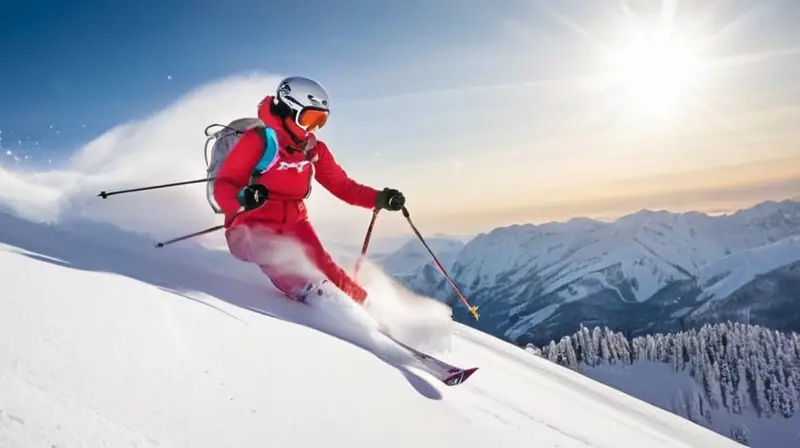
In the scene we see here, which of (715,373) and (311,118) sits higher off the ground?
(311,118)

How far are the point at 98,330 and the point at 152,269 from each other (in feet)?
7.34

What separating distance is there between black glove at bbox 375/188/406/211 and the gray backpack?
1.46 metres

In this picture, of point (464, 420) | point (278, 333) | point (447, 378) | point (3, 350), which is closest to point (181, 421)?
point (3, 350)

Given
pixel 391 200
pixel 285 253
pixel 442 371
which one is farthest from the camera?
pixel 391 200

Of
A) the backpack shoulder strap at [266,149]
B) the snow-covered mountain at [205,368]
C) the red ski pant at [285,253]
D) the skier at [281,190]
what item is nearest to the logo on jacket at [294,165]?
the skier at [281,190]

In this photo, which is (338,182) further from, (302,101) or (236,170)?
(236,170)

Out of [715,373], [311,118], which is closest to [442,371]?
[311,118]

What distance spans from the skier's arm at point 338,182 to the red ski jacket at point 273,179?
15 mm

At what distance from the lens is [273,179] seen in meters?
6.45

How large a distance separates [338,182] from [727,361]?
12005cm

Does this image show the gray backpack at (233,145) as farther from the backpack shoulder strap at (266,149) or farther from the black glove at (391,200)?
the black glove at (391,200)

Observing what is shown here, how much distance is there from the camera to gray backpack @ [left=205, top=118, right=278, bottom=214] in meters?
6.19

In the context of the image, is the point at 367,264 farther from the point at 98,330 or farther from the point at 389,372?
the point at 98,330

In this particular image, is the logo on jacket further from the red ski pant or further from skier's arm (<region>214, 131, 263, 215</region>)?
the red ski pant
